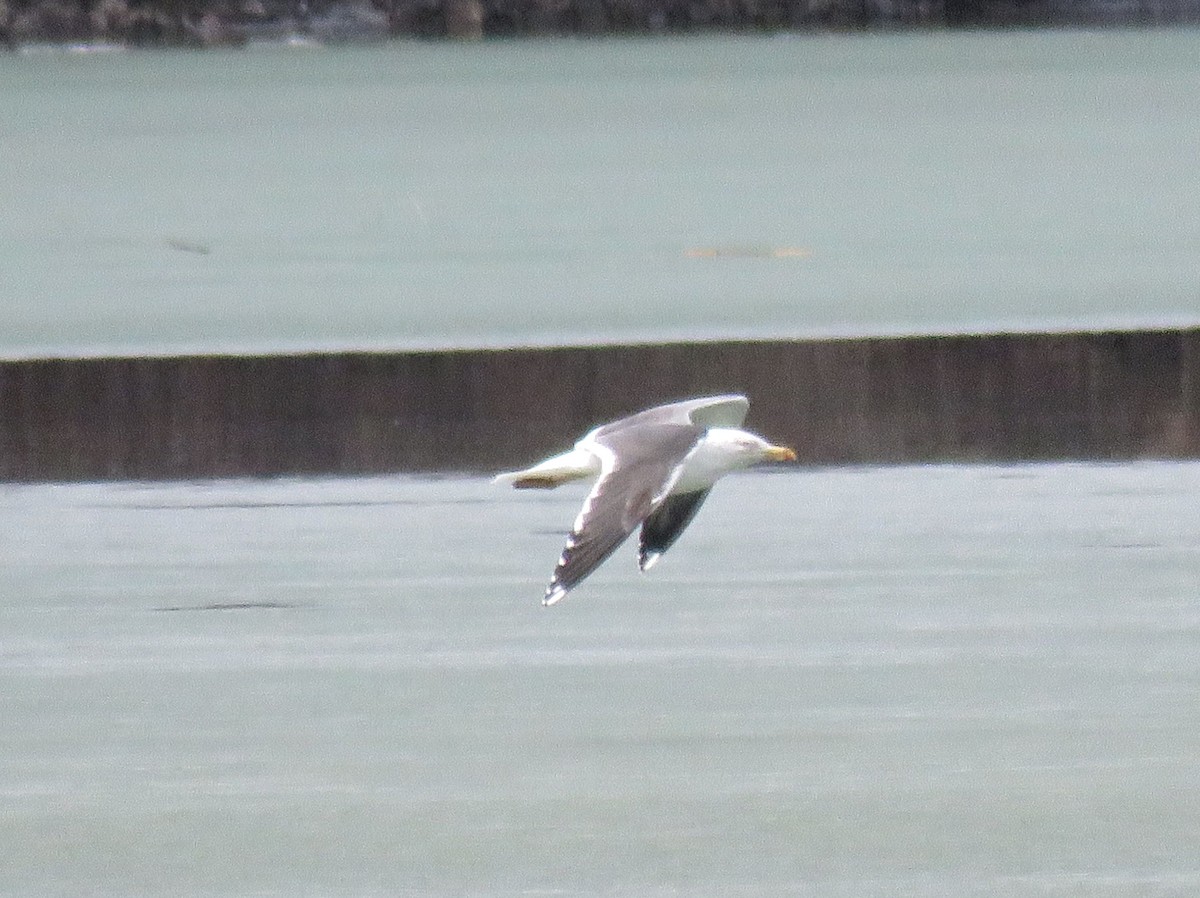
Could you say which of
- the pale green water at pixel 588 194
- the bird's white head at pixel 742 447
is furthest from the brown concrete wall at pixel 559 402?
the pale green water at pixel 588 194

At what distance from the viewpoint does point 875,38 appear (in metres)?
44.8

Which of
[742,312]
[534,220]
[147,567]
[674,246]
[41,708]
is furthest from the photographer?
[534,220]

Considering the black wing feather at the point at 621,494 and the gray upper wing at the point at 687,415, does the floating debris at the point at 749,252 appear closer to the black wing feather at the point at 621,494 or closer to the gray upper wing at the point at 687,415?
the gray upper wing at the point at 687,415

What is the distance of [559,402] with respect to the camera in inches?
266

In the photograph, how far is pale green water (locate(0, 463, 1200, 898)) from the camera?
3.83m


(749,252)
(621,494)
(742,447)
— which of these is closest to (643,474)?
(621,494)

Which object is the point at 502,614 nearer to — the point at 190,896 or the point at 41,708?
the point at 41,708

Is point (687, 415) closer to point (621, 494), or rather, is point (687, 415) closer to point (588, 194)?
point (621, 494)

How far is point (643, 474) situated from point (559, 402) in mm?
2424

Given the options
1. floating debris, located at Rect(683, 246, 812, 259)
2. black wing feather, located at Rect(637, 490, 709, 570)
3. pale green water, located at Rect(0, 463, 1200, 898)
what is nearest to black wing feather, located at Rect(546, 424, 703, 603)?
black wing feather, located at Rect(637, 490, 709, 570)

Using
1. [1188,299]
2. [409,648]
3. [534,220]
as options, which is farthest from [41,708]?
[534,220]

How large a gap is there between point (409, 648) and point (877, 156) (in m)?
20.2

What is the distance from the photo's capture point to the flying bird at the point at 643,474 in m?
4.10

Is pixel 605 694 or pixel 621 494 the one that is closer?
pixel 621 494
